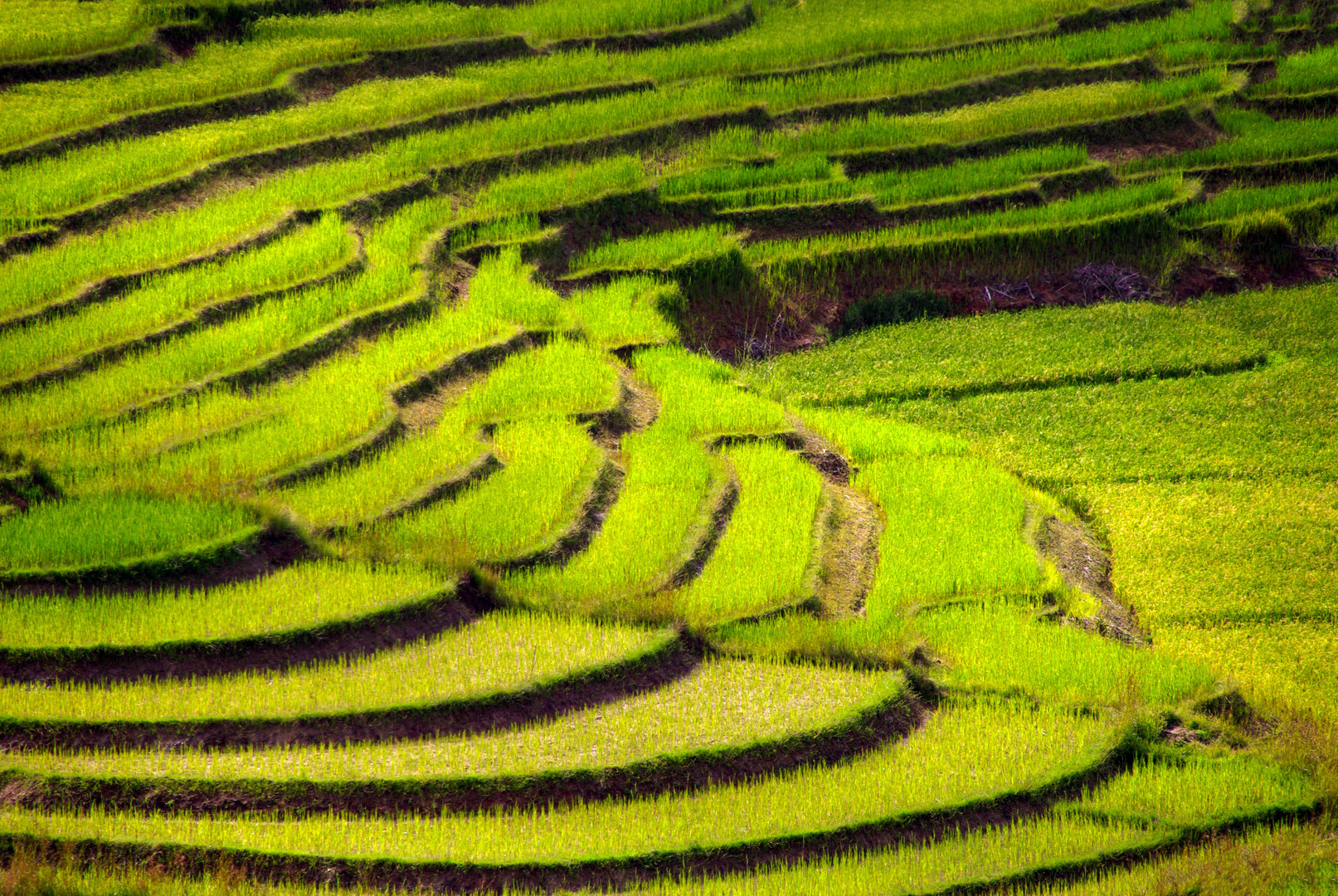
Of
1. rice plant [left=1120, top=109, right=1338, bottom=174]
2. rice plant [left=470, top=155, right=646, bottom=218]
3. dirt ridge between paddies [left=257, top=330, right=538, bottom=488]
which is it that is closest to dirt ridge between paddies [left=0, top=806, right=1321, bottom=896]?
dirt ridge between paddies [left=257, top=330, right=538, bottom=488]

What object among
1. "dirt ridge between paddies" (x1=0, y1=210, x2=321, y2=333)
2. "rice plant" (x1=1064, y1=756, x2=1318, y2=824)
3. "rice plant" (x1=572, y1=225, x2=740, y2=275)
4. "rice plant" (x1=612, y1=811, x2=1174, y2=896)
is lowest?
"rice plant" (x1=612, y1=811, x2=1174, y2=896)

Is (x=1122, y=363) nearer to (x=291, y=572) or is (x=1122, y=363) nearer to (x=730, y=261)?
(x=730, y=261)

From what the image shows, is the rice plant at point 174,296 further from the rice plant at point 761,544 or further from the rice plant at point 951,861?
the rice plant at point 951,861

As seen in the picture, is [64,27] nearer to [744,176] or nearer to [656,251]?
[656,251]

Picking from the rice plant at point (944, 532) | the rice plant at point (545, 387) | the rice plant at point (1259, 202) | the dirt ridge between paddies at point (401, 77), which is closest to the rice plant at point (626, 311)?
the rice plant at point (545, 387)

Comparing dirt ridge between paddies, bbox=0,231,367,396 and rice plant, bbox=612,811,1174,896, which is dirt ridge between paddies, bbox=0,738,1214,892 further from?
dirt ridge between paddies, bbox=0,231,367,396

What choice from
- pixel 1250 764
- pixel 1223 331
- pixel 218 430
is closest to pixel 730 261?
pixel 1223 331
